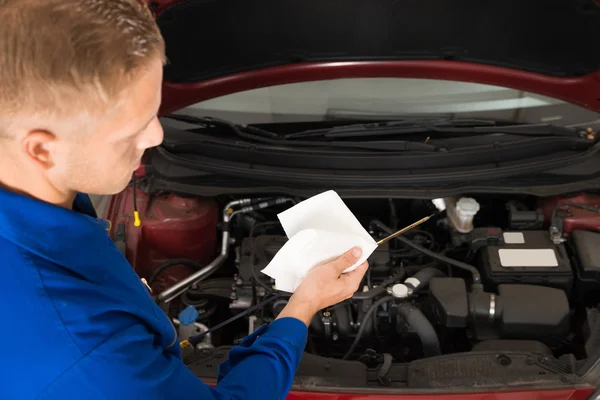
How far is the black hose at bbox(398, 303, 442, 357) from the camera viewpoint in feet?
5.96

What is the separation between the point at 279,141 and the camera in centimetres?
216

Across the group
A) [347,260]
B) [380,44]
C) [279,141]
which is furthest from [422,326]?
[380,44]

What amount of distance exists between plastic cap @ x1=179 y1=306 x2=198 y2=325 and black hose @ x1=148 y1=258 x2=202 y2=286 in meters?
0.27

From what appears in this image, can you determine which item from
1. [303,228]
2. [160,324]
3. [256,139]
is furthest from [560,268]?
[160,324]

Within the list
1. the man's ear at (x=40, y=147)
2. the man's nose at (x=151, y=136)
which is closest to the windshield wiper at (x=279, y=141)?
the man's nose at (x=151, y=136)

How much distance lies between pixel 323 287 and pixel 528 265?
0.88m

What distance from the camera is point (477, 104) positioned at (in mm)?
2547

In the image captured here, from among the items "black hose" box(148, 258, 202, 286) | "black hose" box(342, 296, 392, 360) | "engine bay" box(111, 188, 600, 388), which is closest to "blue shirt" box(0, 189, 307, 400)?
"engine bay" box(111, 188, 600, 388)

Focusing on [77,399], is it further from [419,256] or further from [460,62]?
[460,62]

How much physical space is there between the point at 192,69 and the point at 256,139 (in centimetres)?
35

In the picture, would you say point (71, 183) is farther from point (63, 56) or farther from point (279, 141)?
point (279, 141)

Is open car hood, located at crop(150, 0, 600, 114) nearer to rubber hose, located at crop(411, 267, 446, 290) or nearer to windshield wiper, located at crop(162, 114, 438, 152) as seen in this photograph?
windshield wiper, located at crop(162, 114, 438, 152)

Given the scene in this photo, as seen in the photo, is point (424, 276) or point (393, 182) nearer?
point (424, 276)

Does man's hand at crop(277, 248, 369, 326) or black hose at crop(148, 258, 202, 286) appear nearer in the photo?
man's hand at crop(277, 248, 369, 326)
